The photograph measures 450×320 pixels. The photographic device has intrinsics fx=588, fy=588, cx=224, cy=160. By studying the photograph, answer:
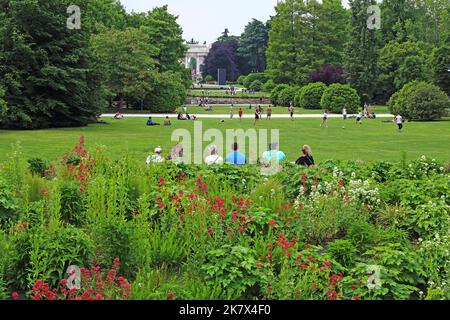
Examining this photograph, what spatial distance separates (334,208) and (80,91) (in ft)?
92.1

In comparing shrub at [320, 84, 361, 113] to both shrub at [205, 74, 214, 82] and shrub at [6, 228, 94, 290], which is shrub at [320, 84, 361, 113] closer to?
shrub at [6, 228, 94, 290]

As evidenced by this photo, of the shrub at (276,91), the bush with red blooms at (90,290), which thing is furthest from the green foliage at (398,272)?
the shrub at (276,91)

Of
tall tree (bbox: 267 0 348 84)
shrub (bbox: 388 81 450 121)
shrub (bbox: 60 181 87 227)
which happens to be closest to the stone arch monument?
tall tree (bbox: 267 0 348 84)

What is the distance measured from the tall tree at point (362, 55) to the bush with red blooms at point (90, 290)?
180ft

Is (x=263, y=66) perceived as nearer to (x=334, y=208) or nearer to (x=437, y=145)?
(x=437, y=145)

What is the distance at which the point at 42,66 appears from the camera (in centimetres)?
3259

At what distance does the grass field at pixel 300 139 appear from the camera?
2195 centimetres

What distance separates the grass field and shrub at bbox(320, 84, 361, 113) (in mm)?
13551

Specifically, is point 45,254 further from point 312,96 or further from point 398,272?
point 312,96

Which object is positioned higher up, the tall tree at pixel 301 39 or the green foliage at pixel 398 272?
the tall tree at pixel 301 39

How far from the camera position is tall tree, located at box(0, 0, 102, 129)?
31.3 meters

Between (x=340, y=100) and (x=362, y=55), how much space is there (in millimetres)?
9070

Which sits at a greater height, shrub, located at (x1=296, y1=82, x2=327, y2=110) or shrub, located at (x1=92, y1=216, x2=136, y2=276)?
shrub, located at (x1=296, y1=82, x2=327, y2=110)

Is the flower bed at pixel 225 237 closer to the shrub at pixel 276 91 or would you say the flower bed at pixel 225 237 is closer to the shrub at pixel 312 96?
the shrub at pixel 312 96
